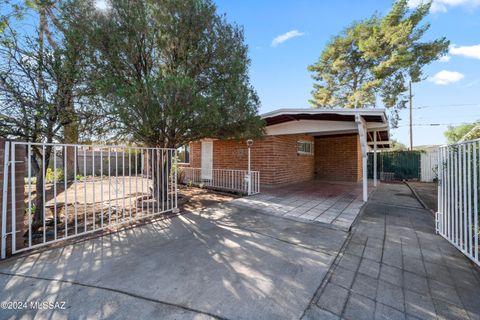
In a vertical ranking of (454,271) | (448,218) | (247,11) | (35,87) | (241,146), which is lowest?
(454,271)

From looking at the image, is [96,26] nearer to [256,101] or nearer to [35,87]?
[35,87]

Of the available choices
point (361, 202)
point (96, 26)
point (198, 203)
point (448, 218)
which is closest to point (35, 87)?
point (96, 26)

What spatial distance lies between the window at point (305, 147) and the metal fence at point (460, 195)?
263 inches

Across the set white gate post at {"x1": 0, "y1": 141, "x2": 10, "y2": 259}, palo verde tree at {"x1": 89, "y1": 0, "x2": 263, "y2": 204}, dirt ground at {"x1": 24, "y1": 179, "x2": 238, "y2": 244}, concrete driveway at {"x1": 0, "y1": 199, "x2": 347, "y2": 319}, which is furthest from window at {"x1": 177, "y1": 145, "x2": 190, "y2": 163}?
white gate post at {"x1": 0, "y1": 141, "x2": 10, "y2": 259}

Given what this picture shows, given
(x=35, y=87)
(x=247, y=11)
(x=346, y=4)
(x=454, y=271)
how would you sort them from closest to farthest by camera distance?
(x=454, y=271), (x=35, y=87), (x=247, y=11), (x=346, y=4)

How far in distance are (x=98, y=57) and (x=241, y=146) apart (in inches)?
242

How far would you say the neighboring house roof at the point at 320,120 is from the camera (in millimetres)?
5953

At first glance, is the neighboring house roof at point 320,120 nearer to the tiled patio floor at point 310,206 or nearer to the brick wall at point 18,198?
the tiled patio floor at point 310,206

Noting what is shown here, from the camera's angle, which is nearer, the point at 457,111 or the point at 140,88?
the point at 140,88

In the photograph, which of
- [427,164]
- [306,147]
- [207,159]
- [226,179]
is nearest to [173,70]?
[226,179]

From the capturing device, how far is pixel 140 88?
11.8 ft

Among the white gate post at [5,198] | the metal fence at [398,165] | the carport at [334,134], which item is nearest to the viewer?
the white gate post at [5,198]

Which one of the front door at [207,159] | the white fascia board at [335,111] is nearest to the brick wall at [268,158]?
the front door at [207,159]

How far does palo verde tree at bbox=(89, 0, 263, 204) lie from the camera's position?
3.68 m
